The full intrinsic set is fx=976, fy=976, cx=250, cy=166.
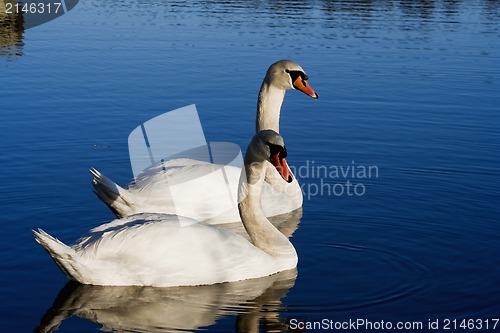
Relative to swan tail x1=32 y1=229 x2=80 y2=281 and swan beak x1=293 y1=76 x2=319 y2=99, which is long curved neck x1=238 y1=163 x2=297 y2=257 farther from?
swan beak x1=293 y1=76 x2=319 y2=99

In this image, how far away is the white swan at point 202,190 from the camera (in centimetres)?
1002

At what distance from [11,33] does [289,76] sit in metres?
14.1

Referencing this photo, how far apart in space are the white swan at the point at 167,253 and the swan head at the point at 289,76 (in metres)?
3.10

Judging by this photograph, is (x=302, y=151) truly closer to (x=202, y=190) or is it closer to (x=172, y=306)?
(x=202, y=190)

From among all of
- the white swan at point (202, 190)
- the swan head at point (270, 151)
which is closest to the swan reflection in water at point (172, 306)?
the swan head at point (270, 151)

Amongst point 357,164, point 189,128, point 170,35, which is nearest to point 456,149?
point 357,164

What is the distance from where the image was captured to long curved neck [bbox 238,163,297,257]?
9.07 metres

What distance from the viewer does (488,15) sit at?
29.9 m

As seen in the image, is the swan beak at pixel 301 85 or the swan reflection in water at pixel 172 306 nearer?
the swan reflection in water at pixel 172 306

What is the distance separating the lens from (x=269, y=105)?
1222 cm

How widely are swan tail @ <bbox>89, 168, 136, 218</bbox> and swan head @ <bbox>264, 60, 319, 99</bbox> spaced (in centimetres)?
285

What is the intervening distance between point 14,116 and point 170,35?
9221mm

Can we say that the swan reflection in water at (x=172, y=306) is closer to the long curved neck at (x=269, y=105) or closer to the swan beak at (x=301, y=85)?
the swan beak at (x=301, y=85)

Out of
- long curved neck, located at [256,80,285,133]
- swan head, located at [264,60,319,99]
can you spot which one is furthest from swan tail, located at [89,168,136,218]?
swan head, located at [264,60,319,99]
